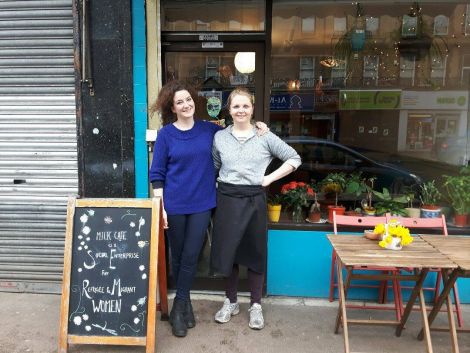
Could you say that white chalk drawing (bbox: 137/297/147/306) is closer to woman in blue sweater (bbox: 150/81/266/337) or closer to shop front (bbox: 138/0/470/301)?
woman in blue sweater (bbox: 150/81/266/337)

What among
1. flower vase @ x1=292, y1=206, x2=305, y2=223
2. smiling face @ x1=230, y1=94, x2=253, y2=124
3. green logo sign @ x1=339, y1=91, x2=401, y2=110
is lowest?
flower vase @ x1=292, y1=206, x2=305, y2=223

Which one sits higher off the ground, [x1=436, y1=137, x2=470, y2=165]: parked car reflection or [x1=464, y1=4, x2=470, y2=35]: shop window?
[x1=464, y1=4, x2=470, y2=35]: shop window

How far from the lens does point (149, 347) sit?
3.08 metres

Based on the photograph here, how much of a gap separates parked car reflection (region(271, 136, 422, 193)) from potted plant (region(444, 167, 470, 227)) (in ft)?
1.26

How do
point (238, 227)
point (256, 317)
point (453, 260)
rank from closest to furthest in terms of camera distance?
1. point (453, 260)
2. point (238, 227)
3. point (256, 317)

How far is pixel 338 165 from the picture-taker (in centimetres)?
486

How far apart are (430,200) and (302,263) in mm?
1388

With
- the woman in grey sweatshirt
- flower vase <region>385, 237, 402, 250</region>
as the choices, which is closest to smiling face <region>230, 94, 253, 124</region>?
the woman in grey sweatshirt

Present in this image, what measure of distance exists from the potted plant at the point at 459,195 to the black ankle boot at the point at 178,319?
8.47 feet

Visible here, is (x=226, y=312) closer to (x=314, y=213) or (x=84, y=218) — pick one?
(x=314, y=213)

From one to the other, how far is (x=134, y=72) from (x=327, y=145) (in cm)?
224

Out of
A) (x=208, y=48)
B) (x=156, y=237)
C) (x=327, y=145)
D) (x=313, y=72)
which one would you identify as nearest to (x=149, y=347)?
(x=156, y=237)

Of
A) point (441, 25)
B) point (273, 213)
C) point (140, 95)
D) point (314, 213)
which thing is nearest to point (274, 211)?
point (273, 213)

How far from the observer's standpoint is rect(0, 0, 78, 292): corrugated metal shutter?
408cm
